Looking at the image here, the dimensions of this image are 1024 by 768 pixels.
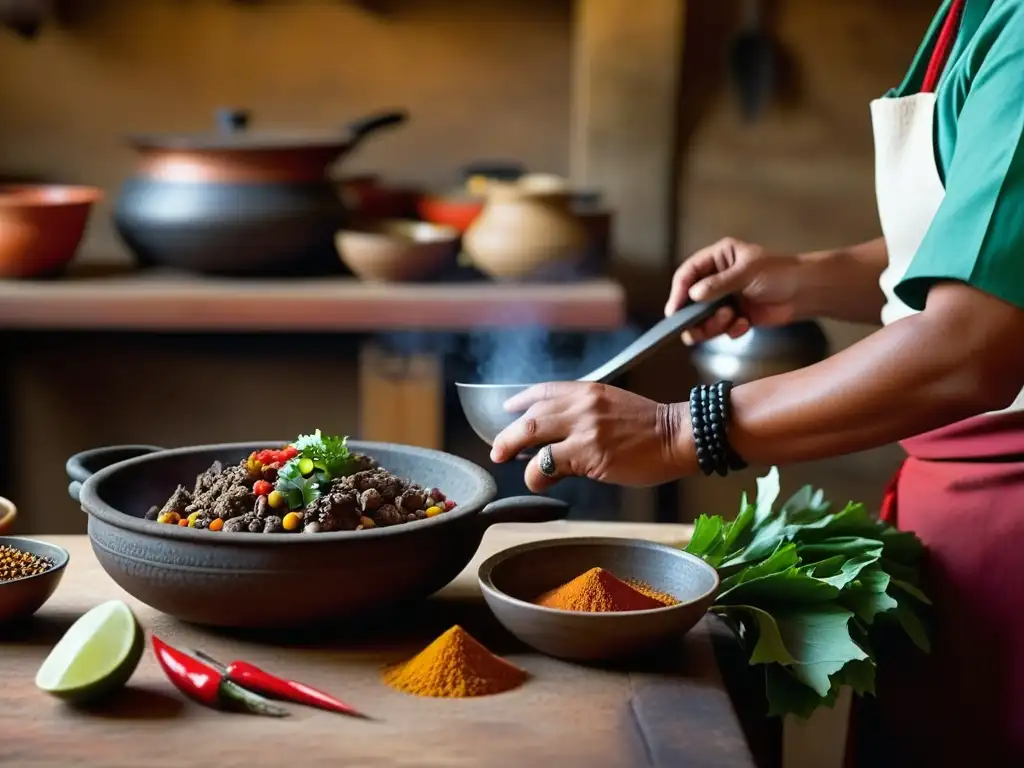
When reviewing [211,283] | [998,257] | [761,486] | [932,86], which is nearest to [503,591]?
[761,486]

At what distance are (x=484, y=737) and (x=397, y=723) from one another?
0.08m

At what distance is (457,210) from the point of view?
114 inches

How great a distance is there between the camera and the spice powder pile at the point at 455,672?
1112mm

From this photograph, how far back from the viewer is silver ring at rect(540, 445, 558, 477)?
1.30m

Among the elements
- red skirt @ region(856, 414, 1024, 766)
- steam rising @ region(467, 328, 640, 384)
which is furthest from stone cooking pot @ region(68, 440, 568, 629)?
steam rising @ region(467, 328, 640, 384)

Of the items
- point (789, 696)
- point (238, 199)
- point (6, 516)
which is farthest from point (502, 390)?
point (238, 199)

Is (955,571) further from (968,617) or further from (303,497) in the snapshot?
(303,497)

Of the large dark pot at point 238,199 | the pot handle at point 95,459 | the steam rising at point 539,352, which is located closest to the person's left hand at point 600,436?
the pot handle at point 95,459

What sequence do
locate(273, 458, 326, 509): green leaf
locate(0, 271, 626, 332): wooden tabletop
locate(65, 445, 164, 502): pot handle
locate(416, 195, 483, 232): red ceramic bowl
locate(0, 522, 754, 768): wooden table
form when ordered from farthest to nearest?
locate(416, 195, 483, 232): red ceramic bowl
locate(0, 271, 626, 332): wooden tabletop
locate(65, 445, 164, 502): pot handle
locate(273, 458, 326, 509): green leaf
locate(0, 522, 754, 768): wooden table

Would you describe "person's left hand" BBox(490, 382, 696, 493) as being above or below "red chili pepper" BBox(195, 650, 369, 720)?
above

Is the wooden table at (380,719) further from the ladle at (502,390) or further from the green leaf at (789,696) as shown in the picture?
the ladle at (502,390)

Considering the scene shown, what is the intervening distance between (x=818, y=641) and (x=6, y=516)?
89 centimetres

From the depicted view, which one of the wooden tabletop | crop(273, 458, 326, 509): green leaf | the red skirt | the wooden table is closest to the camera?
the wooden table

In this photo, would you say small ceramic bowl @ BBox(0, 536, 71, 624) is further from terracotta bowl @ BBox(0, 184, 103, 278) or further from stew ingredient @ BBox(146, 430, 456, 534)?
terracotta bowl @ BBox(0, 184, 103, 278)
